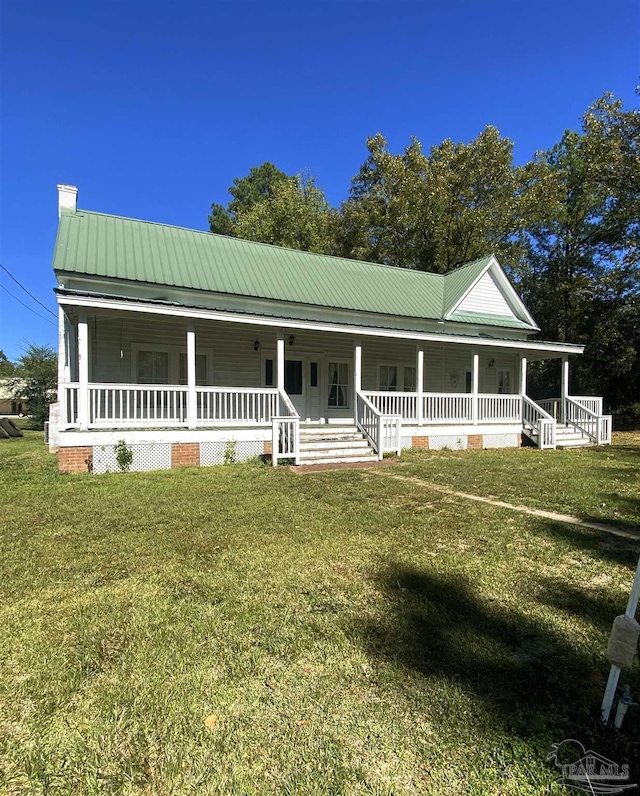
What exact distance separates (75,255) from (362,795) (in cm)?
1302

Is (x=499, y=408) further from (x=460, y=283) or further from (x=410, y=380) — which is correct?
(x=460, y=283)

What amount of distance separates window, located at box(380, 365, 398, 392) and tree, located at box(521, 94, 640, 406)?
16.1 meters

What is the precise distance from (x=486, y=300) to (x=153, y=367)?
1316 centimetres

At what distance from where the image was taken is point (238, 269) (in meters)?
14.2

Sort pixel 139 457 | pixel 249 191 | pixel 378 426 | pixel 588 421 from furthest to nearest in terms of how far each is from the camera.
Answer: pixel 249 191 < pixel 588 421 < pixel 378 426 < pixel 139 457

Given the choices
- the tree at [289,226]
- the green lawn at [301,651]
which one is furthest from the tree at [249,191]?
the green lawn at [301,651]

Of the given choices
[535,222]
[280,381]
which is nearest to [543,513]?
[280,381]

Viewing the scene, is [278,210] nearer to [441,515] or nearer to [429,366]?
[429,366]

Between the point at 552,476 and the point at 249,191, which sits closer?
the point at 552,476

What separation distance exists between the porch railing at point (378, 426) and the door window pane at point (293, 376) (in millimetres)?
2704

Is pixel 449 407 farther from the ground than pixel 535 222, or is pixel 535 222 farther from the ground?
pixel 535 222

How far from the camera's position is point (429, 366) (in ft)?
55.3

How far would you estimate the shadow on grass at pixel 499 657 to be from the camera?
2.29 m

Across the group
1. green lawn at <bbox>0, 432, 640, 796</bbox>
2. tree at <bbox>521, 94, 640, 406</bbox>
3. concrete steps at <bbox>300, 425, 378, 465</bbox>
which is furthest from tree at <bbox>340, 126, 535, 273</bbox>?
green lawn at <bbox>0, 432, 640, 796</bbox>
